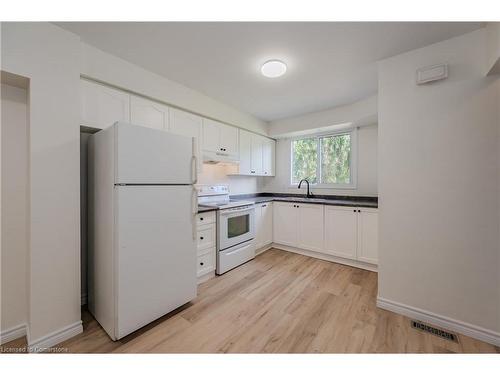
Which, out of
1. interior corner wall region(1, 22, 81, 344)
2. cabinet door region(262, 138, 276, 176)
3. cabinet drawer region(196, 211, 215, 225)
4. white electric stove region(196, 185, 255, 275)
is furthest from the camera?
cabinet door region(262, 138, 276, 176)

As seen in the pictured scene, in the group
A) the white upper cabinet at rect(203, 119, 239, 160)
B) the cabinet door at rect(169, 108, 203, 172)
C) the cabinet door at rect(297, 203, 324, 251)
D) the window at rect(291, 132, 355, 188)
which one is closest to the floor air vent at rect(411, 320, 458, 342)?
the cabinet door at rect(297, 203, 324, 251)

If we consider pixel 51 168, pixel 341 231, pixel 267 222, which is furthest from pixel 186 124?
pixel 341 231

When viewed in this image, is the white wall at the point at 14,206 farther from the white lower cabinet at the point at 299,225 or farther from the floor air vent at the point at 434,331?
the floor air vent at the point at 434,331

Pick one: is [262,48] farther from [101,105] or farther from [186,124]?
[101,105]

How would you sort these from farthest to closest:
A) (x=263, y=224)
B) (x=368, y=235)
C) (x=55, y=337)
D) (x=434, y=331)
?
(x=263, y=224) → (x=368, y=235) → (x=434, y=331) → (x=55, y=337)

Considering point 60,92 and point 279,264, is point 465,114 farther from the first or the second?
point 60,92

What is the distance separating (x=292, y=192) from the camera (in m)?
4.16

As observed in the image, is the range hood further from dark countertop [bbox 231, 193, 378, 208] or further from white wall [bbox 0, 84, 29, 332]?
white wall [bbox 0, 84, 29, 332]

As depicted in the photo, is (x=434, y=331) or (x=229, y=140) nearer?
(x=434, y=331)

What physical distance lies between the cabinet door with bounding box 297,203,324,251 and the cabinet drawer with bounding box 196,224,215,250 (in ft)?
4.99

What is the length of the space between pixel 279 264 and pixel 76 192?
252cm

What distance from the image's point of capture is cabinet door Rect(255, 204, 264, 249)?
3.29m

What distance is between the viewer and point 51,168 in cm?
152

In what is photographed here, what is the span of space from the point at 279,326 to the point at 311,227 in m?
1.77
